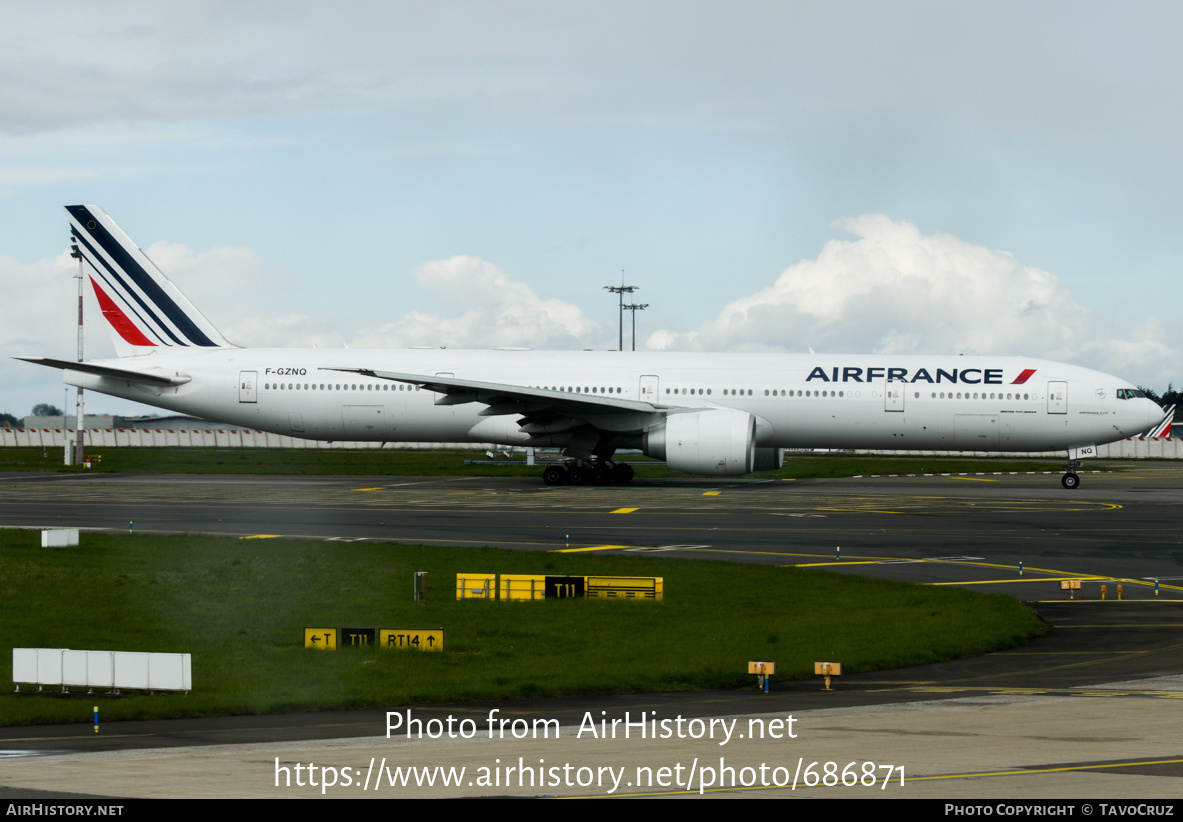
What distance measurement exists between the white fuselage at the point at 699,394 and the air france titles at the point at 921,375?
0.12 feet

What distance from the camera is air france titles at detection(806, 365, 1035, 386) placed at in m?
41.9

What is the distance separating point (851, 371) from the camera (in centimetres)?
4216

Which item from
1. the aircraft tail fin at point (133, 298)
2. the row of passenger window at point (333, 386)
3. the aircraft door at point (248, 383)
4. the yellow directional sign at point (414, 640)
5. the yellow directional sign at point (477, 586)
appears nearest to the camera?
the yellow directional sign at point (414, 640)

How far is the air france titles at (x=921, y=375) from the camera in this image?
137 feet

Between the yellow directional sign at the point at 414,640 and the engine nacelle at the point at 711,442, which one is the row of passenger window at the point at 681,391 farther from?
the yellow directional sign at the point at 414,640

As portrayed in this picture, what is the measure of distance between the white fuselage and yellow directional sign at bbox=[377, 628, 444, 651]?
86.1 feet

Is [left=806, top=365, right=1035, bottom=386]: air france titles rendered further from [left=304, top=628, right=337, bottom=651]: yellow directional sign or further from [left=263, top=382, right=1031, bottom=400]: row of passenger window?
[left=304, top=628, right=337, bottom=651]: yellow directional sign

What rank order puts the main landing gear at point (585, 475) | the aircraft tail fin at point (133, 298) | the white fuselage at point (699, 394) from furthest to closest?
the aircraft tail fin at point (133, 298)
the main landing gear at point (585, 475)
the white fuselage at point (699, 394)

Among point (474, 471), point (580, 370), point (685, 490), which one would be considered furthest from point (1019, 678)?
point (474, 471)

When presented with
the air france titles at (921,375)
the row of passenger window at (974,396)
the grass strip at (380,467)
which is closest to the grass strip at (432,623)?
the air france titles at (921,375)

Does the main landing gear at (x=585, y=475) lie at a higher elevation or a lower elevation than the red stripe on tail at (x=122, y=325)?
lower

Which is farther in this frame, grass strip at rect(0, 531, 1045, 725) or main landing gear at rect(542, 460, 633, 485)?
main landing gear at rect(542, 460, 633, 485)

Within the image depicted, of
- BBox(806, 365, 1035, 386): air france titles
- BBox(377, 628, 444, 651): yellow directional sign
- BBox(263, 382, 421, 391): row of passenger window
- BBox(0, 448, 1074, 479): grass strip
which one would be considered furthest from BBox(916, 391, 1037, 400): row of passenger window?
BBox(377, 628, 444, 651): yellow directional sign
